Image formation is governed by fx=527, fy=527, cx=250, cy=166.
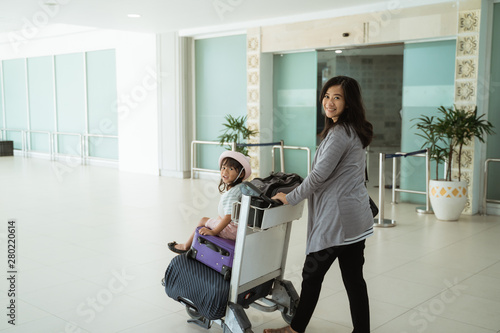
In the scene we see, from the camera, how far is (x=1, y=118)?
1598 centimetres

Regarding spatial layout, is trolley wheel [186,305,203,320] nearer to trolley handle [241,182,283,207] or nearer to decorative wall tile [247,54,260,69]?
trolley handle [241,182,283,207]

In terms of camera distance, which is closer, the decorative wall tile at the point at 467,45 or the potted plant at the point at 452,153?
the potted plant at the point at 452,153

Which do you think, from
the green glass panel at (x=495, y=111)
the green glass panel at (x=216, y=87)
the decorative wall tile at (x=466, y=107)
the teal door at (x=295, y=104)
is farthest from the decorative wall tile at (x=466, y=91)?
the green glass panel at (x=216, y=87)

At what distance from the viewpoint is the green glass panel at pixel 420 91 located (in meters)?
7.34

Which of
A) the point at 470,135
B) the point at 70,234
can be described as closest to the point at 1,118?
the point at 70,234

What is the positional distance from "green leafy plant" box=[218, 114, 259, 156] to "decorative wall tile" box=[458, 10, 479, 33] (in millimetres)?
3759

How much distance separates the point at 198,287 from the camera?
3.01 metres

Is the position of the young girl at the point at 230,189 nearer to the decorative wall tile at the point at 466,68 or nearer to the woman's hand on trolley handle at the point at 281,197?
the woman's hand on trolley handle at the point at 281,197

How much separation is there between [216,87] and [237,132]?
1.12 m

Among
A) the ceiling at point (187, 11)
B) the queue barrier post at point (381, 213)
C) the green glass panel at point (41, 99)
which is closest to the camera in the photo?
the queue barrier post at point (381, 213)

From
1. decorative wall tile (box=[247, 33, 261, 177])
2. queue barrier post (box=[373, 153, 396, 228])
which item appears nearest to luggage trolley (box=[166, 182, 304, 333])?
queue barrier post (box=[373, 153, 396, 228])

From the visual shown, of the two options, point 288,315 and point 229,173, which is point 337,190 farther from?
point 288,315

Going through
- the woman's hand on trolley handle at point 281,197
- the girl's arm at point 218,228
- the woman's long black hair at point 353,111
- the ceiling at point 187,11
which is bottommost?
the girl's arm at point 218,228

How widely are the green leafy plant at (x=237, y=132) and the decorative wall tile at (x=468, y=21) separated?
3.76 meters
